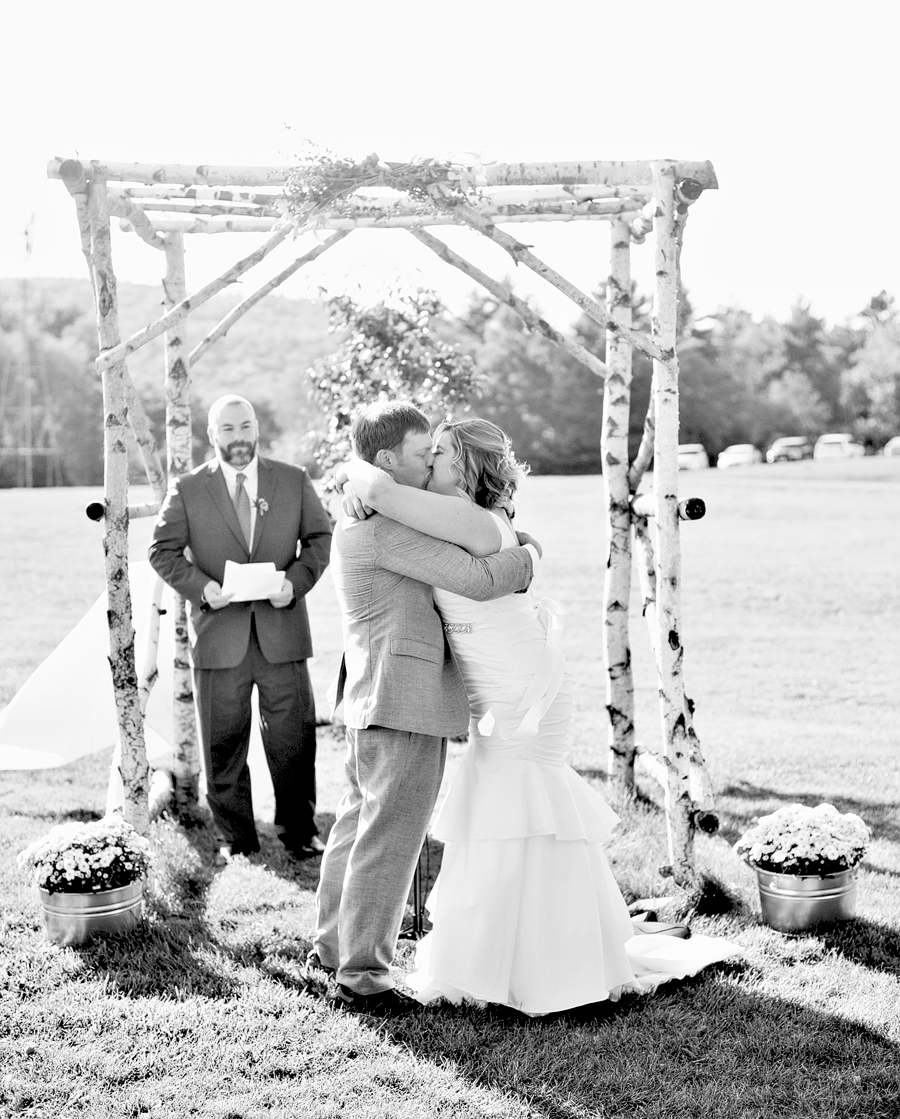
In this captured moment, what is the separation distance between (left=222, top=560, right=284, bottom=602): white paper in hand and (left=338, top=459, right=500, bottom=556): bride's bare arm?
6.47 ft

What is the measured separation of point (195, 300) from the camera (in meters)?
5.43

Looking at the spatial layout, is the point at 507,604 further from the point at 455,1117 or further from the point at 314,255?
the point at 314,255

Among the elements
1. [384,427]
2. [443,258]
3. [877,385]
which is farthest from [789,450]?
[384,427]

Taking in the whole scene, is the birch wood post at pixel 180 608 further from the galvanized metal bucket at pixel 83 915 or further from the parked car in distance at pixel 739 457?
the parked car in distance at pixel 739 457

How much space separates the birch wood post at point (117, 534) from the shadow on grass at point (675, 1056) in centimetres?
217

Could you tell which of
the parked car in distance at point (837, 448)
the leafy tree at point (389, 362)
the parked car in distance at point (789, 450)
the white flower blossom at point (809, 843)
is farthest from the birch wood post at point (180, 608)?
the parked car in distance at point (789, 450)

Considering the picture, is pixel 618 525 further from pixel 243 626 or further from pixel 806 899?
pixel 806 899

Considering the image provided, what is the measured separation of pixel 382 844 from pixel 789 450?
196ft

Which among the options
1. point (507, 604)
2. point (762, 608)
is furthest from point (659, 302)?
point (762, 608)

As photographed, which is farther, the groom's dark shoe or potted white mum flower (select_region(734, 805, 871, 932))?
potted white mum flower (select_region(734, 805, 871, 932))

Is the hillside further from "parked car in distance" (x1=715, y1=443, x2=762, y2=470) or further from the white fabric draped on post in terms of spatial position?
the white fabric draped on post

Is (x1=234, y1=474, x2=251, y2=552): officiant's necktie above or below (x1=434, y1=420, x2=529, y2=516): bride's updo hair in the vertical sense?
below

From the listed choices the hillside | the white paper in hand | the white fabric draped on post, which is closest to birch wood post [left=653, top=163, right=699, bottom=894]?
the white paper in hand

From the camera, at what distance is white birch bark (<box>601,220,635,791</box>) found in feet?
23.1
